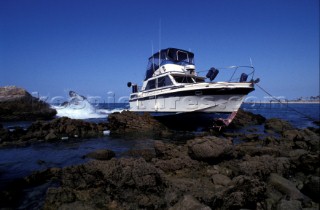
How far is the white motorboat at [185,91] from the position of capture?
43.8 feet

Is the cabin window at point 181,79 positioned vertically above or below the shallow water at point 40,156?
above

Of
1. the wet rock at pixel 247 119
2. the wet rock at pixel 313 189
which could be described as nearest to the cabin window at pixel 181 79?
the wet rock at pixel 247 119

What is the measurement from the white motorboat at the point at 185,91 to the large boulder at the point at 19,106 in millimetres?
16269

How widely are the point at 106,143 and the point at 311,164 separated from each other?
9.24 m

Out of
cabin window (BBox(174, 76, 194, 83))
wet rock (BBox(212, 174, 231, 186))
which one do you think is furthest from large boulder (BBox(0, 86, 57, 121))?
wet rock (BBox(212, 174, 231, 186))

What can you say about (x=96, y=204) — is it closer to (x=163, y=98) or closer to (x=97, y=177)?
(x=97, y=177)

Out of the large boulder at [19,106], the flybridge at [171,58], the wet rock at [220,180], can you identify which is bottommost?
the wet rock at [220,180]

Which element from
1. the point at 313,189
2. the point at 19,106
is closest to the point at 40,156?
the point at 313,189

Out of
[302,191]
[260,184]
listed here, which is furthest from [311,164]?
[260,184]

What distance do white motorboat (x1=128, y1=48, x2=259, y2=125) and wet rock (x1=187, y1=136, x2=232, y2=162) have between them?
21.6 feet

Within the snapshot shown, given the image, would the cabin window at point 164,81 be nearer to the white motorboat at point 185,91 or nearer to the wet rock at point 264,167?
the white motorboat at point 185,91

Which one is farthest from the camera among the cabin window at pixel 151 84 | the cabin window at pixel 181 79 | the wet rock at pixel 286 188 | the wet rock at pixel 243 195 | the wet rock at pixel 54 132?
the cabin window at pixel 151 84

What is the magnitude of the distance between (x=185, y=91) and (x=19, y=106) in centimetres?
2362

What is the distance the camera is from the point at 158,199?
443 cm
